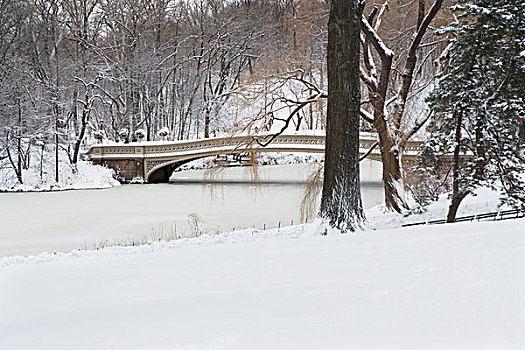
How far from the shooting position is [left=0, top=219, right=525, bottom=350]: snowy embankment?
7.43ft

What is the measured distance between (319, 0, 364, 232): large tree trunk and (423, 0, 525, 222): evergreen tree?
6.66 ft

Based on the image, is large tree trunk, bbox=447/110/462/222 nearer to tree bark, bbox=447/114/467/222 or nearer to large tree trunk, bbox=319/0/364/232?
tree bark, bbox=447/114/467/222

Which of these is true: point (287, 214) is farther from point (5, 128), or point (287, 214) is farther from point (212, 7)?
point (212, 7)

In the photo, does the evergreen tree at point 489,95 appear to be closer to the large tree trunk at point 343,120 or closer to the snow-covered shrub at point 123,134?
the large tree trunk at point 343,120

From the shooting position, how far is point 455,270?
2.96 metres

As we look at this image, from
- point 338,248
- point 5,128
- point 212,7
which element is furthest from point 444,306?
point 212,7

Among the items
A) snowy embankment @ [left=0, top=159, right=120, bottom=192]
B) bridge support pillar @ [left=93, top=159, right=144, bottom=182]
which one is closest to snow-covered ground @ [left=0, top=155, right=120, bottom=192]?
snowy embankment @ [left=0, top=159, right=120, bottom=192]

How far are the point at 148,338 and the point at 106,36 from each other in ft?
97.3

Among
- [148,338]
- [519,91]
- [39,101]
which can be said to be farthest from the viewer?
[39,101]

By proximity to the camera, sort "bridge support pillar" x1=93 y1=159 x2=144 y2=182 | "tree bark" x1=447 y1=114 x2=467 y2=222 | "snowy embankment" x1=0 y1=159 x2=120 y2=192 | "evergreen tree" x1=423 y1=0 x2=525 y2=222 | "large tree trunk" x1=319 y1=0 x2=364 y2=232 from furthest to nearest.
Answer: "bridge support pillar" x1=93 y1=159 x2=144 y2=182, "snowy embankment" x1=0 y1=159 x2=120 y2=192, "tree bark" x1=447 y1=114 x2=467 y2=222, "evergreen tree" x1=423 y1=0 x2=525 y2=222, "large tree trunk" x1=319 y1=0 x2=364 y2=232

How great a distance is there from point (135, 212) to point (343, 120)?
28.6 ft

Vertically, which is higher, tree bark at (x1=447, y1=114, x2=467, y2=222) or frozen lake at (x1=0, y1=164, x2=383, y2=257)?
tree bark at (x1=447, y1=114, x2=467, y2=222)

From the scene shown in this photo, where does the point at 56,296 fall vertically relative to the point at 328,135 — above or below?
below

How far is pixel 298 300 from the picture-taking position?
2.77m
